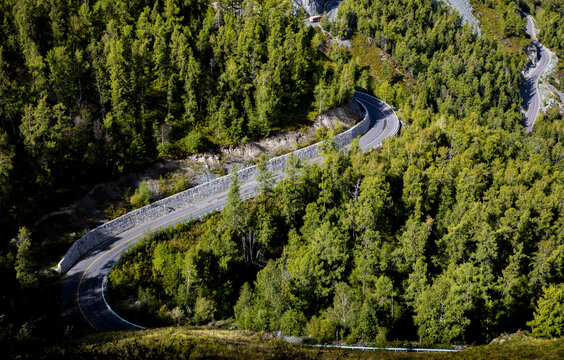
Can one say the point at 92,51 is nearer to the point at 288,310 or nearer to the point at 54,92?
the point at 54,92

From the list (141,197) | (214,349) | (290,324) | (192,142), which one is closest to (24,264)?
(141,197)

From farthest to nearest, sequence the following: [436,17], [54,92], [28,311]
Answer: [436,17] → [54,92] → [28,311]

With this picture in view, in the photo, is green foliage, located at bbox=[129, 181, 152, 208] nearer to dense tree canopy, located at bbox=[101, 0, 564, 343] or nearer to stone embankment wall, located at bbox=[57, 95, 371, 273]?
stone embankment wall, located at bbox=[57, 95, 371, 273]

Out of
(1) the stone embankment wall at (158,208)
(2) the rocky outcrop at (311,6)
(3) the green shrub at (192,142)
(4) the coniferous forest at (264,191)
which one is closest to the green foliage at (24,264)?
→ (4) the coniferous forest at (264,191)

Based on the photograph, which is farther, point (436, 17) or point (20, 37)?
point (436, 17)

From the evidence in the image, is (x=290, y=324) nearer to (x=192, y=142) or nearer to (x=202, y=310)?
(x=202, y=310)

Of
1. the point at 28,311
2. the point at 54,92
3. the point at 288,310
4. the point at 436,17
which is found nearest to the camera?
the point at 28,311

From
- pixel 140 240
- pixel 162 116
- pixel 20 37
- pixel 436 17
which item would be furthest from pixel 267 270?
pixel 436 17

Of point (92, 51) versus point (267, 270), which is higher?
point (92, 51)
